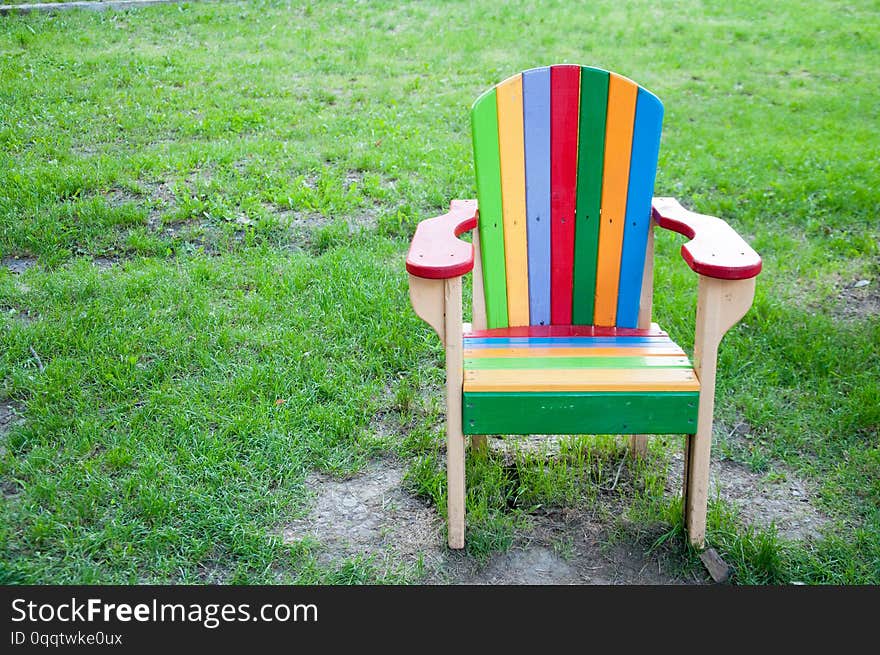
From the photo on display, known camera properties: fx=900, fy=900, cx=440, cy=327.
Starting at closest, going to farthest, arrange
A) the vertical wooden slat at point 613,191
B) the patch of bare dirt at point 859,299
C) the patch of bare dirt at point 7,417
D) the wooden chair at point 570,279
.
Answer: the wooden chair at point 570,279 → the vertical wooden slat at point 613,191 → the patch of bare dirt at point 7,417 → the patch of bare dirt at point 859,299

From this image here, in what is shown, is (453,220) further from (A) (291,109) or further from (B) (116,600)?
(A) (291,109)

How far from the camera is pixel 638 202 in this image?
8.41 ft

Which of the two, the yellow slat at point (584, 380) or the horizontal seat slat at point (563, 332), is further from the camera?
the horizontal seat slat at point (563, 332)

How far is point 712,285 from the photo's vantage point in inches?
85.1

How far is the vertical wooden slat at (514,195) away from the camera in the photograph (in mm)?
2508

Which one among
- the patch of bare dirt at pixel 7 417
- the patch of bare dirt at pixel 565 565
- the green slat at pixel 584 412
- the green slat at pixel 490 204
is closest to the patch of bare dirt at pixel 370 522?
the patch of bare dirt at pixel 565 565

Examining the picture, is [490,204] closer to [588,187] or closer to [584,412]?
[588,187]

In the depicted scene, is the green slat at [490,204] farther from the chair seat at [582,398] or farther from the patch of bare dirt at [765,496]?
the patch of bare dirt at [765,496]

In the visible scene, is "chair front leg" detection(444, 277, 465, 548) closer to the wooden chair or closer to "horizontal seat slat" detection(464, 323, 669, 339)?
the wooden chair

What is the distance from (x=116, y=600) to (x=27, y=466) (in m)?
0.70

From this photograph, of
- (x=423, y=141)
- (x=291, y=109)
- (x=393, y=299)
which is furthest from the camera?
(x=291, y=109)

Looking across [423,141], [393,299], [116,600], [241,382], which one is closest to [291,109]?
[423,141]

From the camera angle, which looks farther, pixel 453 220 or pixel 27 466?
pixel 27 466

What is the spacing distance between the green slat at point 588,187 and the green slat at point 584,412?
53 cm
